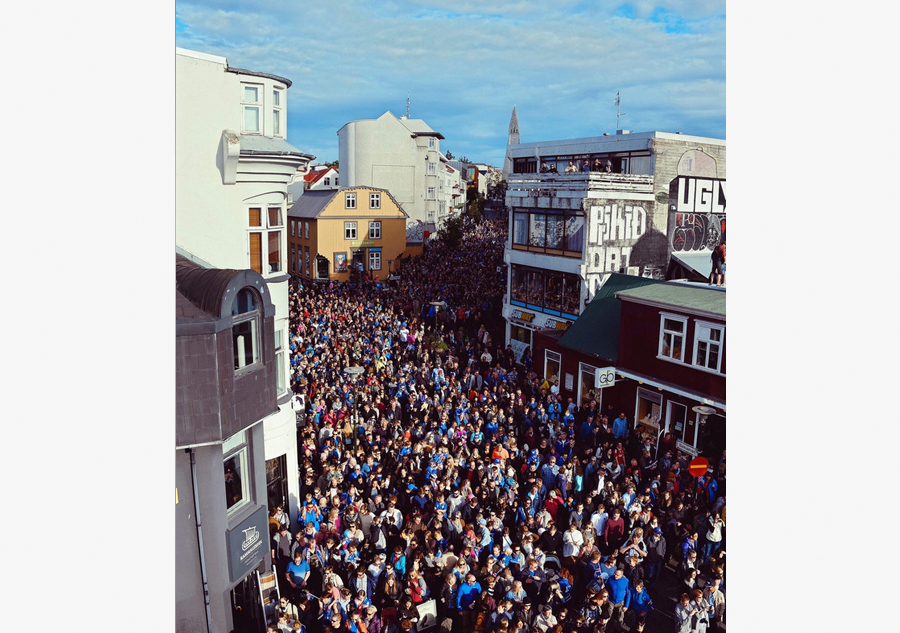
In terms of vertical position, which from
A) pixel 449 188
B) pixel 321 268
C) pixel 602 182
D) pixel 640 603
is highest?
pixel 602 182

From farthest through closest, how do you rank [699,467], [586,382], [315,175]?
[586,382]
[699,467]
[315,175]

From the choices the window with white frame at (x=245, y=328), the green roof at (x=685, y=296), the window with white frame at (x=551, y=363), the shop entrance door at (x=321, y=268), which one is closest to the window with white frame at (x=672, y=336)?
the green roof at (x=685, y=296)

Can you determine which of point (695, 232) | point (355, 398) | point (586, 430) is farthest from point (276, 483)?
point (695, 232)

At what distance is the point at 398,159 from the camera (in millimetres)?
6449

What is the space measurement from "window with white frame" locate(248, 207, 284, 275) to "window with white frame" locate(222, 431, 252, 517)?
1.02 m

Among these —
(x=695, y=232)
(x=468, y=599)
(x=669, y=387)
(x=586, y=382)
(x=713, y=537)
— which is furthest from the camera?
(x=695, y=232)

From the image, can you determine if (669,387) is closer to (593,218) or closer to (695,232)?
(695,232)

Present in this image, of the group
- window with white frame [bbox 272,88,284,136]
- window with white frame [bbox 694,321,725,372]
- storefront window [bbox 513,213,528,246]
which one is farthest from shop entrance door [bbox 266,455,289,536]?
storefront window [bbox 513,213,528,246]

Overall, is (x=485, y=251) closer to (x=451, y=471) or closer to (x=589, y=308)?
(x=589, y=308)

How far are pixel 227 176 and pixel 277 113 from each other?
50cm

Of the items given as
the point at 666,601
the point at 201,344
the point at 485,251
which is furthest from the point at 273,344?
the point at 485,251

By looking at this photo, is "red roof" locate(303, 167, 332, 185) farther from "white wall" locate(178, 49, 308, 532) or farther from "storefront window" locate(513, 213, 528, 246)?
"storefront window" locate(513, 213, 528, 246)

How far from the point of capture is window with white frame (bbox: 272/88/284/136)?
3.71 metres

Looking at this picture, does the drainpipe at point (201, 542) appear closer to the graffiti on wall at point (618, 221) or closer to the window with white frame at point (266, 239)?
the window with white frame at point (266, 239)
